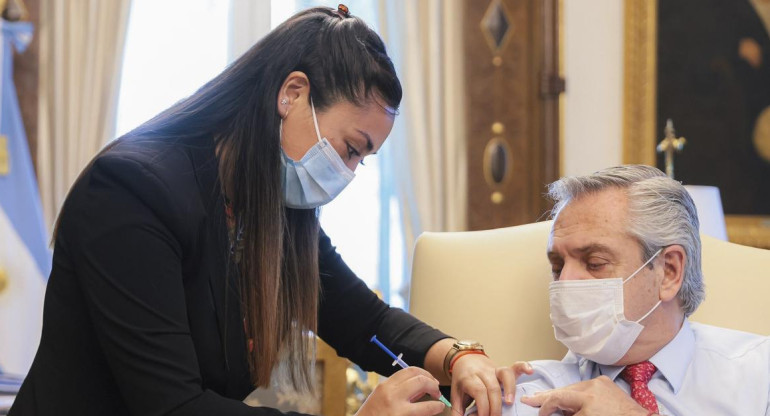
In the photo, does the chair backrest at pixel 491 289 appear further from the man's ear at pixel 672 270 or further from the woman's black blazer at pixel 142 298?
the woman's black blazer at pixel 142 298

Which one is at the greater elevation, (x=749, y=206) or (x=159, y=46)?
(x=159, y=46)

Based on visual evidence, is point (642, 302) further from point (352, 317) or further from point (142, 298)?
point (142, 298)

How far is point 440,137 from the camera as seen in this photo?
461cm

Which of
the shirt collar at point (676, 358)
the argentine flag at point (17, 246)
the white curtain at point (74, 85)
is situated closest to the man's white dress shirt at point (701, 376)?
the shirt collar at point (676, 358)

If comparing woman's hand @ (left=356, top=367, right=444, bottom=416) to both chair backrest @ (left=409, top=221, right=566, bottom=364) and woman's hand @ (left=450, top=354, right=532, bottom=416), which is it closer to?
woman's hand @ (left=450, top=354, right=532, bottom=416)

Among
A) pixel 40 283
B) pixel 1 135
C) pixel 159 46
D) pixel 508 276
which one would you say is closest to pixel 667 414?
pixel 508 276

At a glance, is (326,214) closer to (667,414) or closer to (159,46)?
(159,46)

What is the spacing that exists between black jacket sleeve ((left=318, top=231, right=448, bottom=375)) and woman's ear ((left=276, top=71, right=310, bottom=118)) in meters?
0.48

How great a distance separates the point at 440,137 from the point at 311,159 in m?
2.82

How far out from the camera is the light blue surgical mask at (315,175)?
1.83m

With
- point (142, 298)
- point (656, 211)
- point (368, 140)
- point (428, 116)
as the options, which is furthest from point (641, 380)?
point (428, 116)

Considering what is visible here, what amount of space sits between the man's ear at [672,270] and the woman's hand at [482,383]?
1.15 ft

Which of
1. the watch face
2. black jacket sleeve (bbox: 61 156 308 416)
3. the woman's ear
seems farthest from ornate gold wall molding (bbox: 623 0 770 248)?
black jacket sleeve (bbox: 61 156 308 416)

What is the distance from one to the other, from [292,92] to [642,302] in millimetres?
870
